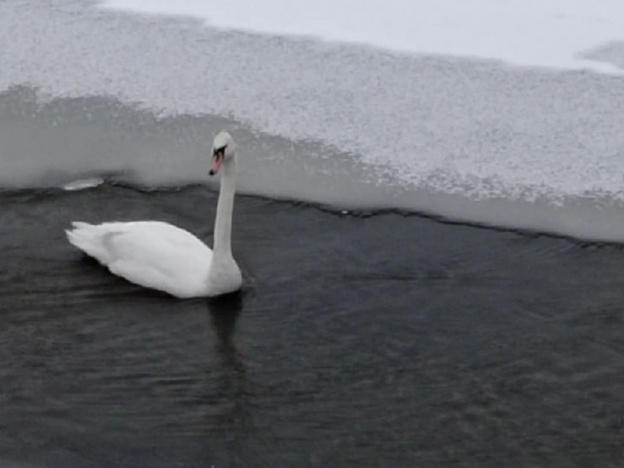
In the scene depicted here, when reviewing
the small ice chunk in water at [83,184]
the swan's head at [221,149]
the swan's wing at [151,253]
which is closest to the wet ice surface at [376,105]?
the small ice chunk in water at [83,184]

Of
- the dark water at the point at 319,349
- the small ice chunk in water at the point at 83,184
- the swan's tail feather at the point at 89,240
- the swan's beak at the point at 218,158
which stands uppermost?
the swan's beak at the point at 218,158

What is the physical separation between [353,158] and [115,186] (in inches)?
48.9

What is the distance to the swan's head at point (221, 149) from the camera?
6035 millimetres

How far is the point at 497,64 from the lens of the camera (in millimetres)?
8875

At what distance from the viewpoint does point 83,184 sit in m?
7.20

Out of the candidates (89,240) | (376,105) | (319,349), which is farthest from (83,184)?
(319,349)

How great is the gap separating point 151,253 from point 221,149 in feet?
1.94

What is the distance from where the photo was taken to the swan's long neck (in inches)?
241

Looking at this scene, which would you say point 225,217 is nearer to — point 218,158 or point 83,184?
point 218,158

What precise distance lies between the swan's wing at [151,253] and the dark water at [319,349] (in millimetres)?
76

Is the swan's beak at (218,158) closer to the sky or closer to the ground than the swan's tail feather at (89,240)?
closer to the sky

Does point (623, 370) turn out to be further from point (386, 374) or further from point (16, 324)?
point (16, 324)

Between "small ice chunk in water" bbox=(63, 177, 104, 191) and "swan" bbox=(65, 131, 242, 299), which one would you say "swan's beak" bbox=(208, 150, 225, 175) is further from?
"small ice chunk in water" bbox=(63, 177, 104, 191)

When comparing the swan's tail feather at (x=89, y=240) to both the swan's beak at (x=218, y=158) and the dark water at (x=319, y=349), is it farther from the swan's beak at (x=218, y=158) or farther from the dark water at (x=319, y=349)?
the swan's beak at (x=218, y=158)
